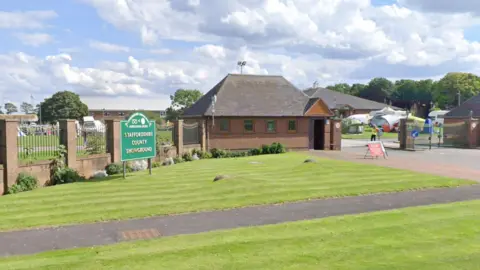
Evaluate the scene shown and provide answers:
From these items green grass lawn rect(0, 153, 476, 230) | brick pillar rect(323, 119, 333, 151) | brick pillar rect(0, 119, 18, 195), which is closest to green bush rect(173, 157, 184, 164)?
green grass lawn rect(0, 153, 476, 230)

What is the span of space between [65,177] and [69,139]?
163 cm

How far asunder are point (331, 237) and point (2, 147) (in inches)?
500

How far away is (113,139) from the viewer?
20.9 m

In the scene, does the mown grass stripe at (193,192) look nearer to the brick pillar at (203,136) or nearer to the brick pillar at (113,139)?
the brick pillar at (113,139)

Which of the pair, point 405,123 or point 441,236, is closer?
point 441,236

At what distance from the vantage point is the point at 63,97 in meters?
95.7

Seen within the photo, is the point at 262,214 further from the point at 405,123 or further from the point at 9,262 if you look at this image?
the point at 405,123

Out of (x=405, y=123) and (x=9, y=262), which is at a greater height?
(x=405, y=123)

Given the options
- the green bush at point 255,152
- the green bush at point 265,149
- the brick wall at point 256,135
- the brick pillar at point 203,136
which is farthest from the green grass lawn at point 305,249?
the brick wall at point 256,135

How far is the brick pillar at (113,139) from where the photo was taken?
68.2 feet

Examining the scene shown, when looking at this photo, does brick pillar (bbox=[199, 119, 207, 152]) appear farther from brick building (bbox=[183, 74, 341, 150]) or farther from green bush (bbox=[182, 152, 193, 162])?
green bush (bbox=[182, 152, 193, 162])

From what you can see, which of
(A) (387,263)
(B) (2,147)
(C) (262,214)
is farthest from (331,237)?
(B) (2,147)

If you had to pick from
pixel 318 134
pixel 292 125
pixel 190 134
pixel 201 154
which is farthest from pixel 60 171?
pixel 318 134

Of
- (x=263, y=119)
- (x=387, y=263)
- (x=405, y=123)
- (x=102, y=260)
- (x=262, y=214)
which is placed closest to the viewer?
(x=387, y=263)
